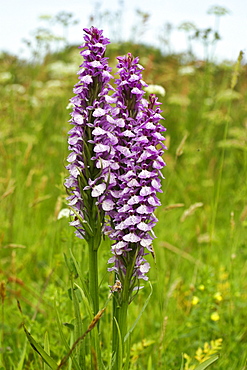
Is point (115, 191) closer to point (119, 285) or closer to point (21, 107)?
point (119, 285)

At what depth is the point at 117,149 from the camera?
1857mm

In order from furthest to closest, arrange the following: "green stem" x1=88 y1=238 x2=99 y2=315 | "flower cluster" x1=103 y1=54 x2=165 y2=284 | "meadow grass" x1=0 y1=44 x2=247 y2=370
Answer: "meadow grass" x1=0 y1=44 x2=247 y2=370
"green stem" x1=88 y1=238 x2=99 y2=315
"flower cluster" x1=103 y1=54 x2=165 y2=284

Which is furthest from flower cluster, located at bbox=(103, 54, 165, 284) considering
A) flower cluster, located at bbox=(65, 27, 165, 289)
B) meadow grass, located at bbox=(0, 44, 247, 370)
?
meadow grass, located at bbox=(0, 44, 247, 370)

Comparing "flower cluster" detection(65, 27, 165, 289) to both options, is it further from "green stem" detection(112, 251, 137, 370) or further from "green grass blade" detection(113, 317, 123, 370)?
"green grass blade" detection(113, 317, 123, 370)

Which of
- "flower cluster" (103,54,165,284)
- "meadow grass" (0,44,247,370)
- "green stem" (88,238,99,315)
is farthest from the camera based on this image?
"meadow grass" (0,44,247,370)

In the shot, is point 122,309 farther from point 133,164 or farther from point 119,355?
point 133,164

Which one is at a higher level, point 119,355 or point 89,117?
point 89,117

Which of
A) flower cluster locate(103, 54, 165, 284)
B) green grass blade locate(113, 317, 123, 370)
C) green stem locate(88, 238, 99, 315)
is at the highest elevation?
flower cluster locate(103, 54, 165, 284)

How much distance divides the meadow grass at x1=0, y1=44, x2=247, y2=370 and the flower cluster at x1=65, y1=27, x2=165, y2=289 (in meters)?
0.33

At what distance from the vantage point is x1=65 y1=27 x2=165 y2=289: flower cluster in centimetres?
182

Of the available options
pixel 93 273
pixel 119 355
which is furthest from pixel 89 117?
pixel 119 355

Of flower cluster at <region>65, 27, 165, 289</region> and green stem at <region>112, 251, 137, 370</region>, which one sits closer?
flower cluster at <region>65, 27, 165, 289</region>

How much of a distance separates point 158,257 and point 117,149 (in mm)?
2886

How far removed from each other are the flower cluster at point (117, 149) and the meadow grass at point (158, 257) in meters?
0.33
